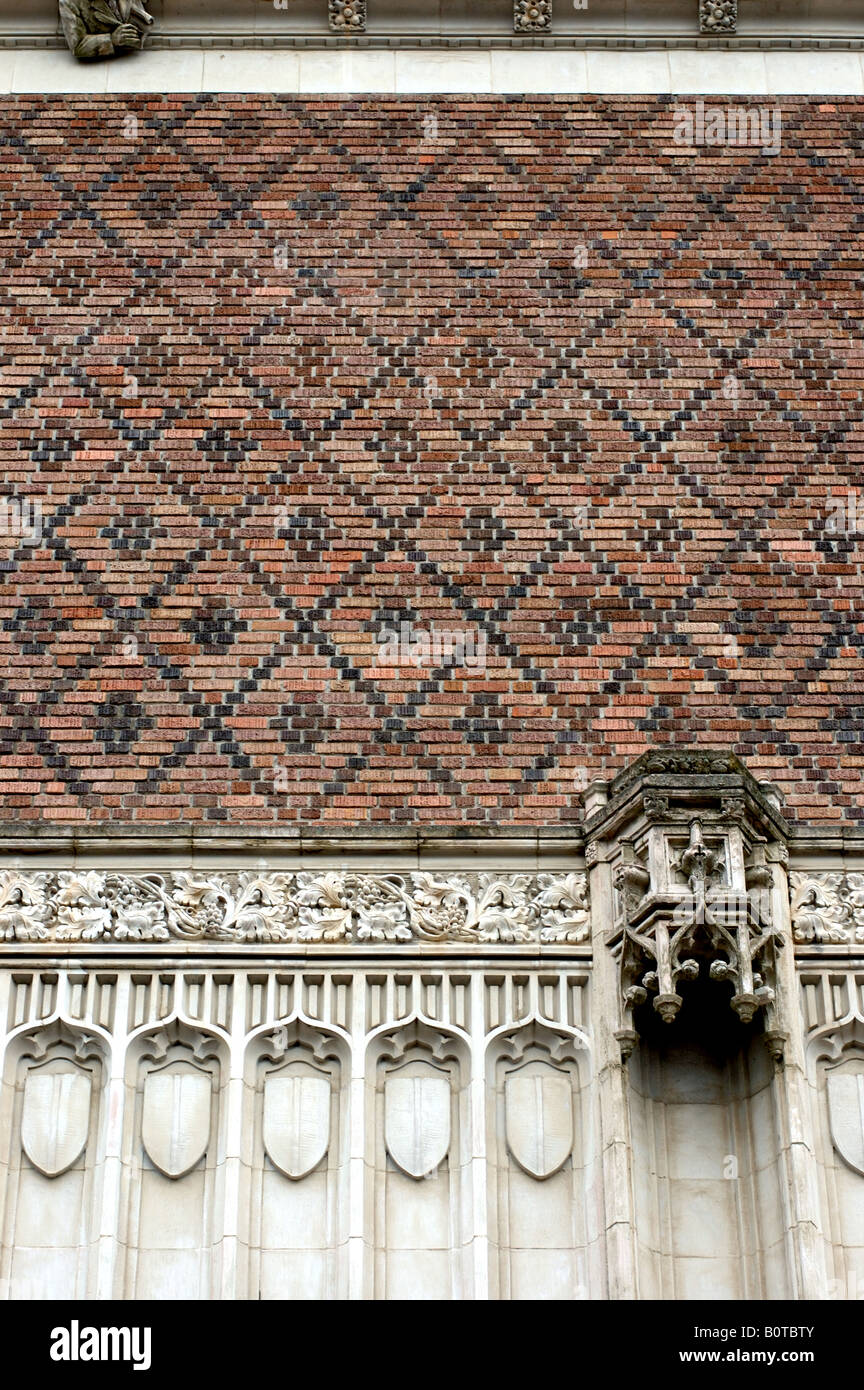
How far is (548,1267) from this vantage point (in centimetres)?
1095

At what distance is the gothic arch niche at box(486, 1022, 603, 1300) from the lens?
10.9 metres

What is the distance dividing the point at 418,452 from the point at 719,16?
4.20 metres

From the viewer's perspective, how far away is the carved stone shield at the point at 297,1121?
36.7ft

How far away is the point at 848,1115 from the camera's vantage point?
11.4m

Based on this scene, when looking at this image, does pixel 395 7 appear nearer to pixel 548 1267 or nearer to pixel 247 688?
pixel 247 688

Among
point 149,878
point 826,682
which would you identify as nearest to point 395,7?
point 826,682

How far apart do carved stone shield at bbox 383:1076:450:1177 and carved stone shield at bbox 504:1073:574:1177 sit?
317mm

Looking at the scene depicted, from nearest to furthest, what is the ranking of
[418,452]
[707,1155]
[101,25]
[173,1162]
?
[173,1162] < [707,1155] < [418,452] < [101,25]

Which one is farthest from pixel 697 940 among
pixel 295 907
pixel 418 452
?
pixel 418 452

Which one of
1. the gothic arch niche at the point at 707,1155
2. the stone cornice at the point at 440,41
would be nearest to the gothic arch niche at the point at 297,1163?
the gothic arch niche at the point at 707,1155

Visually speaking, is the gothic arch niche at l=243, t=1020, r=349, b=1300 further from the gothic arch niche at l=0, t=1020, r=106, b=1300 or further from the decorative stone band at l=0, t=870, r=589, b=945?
the gothic arch niche at l=0, t=1020, r=106, b=1300

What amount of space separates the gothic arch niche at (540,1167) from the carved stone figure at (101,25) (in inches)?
307

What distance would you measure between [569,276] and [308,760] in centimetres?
396

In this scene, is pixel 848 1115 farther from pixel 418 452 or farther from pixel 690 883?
pixel 418 452
